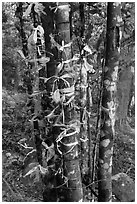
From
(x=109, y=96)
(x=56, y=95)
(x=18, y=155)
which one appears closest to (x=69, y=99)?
(x=56, y=95)

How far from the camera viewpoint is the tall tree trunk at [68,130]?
0.51 metres

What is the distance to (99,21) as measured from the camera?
862 millimetres

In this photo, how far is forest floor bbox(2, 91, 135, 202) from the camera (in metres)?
0.96

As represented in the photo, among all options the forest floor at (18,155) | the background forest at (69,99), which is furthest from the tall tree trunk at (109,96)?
the forest floor at (18,155)

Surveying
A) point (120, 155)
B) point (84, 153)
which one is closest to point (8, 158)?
point (84, 153)

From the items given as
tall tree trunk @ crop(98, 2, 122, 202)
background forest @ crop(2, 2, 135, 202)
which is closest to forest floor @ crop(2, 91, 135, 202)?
background forest @ crop(2, 2, 135, 202)

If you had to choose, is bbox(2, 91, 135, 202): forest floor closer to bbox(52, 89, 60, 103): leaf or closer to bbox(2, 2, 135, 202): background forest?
bbox(2, 2, 135, 202): background forest

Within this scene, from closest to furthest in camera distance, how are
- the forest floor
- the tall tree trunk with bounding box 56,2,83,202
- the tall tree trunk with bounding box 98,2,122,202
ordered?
1. the tall tree trunk with bounding box 56,2,83,202
2. the tall tree trunk with bounding box 98,2,122,202
3. the forest floor

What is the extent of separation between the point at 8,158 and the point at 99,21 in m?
0.78

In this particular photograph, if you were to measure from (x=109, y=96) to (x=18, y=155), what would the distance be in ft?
2.08

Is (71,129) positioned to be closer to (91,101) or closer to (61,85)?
(61,85)

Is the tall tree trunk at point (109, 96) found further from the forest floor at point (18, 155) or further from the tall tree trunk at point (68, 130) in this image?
the forest floor at point (18, 155)

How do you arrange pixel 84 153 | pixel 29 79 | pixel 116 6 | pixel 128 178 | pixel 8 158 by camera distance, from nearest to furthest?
pixel 116 6, pixel 29 79, pixel 84 153, pixel 128 178, pixel 8 158

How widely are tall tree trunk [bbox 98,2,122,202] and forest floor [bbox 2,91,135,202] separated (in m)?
0.28
